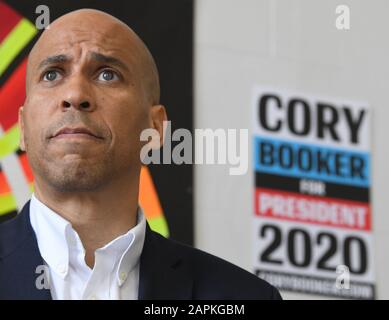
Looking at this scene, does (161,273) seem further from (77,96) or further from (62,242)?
(77,96)

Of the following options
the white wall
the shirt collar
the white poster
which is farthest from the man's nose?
the white poster

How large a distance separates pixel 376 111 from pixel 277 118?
63cm

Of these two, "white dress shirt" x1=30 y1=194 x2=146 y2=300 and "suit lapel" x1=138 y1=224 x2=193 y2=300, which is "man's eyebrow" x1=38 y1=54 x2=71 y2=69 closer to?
"white dress shirt" x1=30 y1=194 x2=146 y2=300

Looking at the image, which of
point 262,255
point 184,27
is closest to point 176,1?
point 184,27

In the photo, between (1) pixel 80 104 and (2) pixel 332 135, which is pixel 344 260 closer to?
(2) pixel 332 135

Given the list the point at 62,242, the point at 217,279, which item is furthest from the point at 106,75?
the point at 217,279

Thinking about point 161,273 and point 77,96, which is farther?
point 161,273

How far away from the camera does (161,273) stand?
6.68 ft

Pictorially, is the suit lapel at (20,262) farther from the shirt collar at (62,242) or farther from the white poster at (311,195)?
the white poster at (311,195)

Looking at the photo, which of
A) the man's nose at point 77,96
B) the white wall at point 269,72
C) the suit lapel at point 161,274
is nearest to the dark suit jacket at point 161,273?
the suit lapel at point 161,274

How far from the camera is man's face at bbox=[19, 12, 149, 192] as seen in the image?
1.92 metres

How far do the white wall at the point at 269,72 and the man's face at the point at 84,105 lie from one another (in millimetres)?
3207

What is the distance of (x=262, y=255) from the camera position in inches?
213

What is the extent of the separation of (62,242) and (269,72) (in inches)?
147
